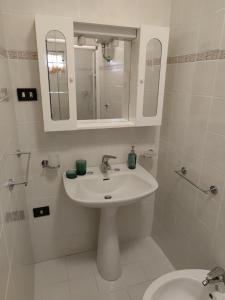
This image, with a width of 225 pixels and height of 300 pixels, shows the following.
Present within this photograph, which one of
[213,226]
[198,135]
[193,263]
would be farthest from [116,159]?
[193,263]

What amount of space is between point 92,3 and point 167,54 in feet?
1.96

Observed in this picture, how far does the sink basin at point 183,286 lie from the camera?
1117mm

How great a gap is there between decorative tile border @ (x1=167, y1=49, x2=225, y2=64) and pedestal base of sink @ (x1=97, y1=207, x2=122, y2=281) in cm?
120

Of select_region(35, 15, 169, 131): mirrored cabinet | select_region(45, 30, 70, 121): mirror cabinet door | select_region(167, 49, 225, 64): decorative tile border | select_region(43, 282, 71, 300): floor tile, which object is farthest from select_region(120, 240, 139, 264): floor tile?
select_region(167, 49, 225, 64): decorative tile border

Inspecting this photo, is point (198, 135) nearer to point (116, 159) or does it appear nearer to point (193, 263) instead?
point (116, 159)

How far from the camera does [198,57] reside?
1286 millimetres

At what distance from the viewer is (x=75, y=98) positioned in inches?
53.5

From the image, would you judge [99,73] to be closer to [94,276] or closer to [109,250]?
[109,250]

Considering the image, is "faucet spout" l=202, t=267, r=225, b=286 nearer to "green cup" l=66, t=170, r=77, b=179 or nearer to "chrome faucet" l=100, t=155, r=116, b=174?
"chrome faucet" l=100, t=155, r=116, b=174

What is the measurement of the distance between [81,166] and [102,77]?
0.65 m

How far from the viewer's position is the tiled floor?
1.53 m

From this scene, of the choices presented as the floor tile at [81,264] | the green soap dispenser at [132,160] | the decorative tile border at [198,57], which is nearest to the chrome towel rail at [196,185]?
the green soap dispenser at [132,160]

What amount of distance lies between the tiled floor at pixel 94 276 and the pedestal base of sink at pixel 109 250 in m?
0.07

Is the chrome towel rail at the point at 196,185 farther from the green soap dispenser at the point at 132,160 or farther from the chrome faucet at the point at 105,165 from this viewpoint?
the chrome faucet at the point at 105,165
